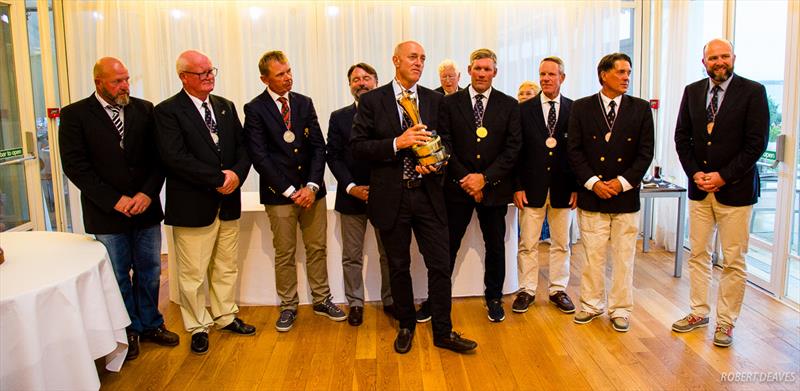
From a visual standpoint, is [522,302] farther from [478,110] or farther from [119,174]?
[119,174]

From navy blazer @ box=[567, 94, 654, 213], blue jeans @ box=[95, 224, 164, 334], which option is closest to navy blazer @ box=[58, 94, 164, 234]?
blue jeans @ box=[95, 224, 164, 334]

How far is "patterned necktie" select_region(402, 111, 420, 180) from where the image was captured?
3406mm

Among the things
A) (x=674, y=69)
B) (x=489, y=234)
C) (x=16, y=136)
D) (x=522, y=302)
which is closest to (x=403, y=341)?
(x=489, y=234)

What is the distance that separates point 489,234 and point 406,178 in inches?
35.4

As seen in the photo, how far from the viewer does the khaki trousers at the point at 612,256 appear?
3850 millimetres

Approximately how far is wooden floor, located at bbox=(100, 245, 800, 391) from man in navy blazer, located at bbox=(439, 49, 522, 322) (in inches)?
32.9

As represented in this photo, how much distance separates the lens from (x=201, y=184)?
3518 mm

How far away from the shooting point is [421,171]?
3307 millimetres

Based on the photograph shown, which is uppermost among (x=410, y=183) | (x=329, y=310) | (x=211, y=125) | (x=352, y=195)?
(x=211, y=125)

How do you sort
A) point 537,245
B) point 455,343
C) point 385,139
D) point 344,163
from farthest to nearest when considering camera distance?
point 537,245 → point 344,163 → point 455,343 → point 385,139

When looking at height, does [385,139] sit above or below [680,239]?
above

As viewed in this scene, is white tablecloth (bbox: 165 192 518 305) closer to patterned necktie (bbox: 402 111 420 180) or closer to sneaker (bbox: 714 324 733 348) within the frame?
patterned necktie (bbox: 402 111 420 180)

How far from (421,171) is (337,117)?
93 cm

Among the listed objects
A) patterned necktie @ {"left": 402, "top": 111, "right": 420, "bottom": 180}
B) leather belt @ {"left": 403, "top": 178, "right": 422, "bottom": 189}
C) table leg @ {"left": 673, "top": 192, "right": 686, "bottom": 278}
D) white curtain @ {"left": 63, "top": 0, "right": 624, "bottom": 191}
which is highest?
white curtain @ {"left": 63, "top": 0, "right": 624, "bottom": 191}
